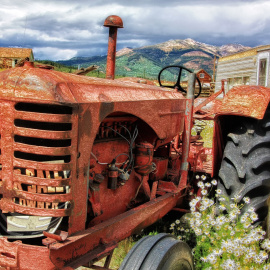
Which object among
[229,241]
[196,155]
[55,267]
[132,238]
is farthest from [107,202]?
[196,155]

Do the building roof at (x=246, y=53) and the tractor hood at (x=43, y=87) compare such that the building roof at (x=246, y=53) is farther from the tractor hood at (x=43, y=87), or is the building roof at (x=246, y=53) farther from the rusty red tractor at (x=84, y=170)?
the tractor hood at (x=43, y=87)

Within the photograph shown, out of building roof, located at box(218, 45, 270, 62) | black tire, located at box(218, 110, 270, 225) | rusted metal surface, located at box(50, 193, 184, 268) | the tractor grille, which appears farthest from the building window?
the tractor grille

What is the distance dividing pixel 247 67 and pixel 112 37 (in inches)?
623

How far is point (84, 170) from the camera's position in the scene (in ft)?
7.00

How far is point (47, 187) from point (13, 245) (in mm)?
396

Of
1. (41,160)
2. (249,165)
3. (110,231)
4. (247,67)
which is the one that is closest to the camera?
(41,160)

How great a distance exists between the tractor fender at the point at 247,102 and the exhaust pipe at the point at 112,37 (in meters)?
1.14

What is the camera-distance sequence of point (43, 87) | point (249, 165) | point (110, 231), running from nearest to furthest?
1. point (43, 87)
2. point (110, 231)
3. point (249, 165)

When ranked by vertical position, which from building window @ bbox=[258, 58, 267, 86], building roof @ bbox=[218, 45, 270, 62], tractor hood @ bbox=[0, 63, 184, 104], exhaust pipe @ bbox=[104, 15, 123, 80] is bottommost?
tractor hood @ bbox=[0, 63, 184, 104]

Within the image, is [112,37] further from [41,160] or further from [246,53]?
[246,53]

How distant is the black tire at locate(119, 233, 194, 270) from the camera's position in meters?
2.20

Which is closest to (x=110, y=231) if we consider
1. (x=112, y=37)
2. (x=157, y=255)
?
(x=157, y=255)

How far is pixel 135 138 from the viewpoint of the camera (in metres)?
2.86

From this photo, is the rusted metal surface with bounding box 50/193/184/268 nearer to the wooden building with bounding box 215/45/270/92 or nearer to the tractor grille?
the tractor grille
